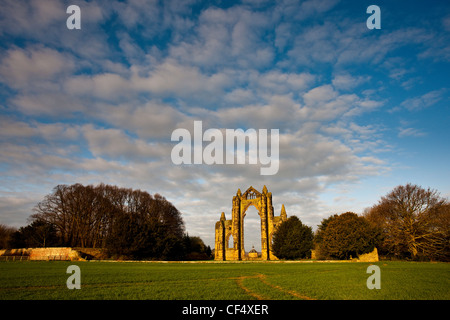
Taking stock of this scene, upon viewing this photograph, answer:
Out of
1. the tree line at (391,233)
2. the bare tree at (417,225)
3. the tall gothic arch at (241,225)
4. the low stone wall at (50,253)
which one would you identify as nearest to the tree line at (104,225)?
the low stone wall at (50,253)

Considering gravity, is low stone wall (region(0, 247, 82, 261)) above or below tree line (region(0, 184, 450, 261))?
below

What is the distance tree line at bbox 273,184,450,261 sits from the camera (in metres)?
33.6

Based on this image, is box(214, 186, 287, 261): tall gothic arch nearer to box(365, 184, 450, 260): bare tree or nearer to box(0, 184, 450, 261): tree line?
box(0, 184, 450, 261): tree line

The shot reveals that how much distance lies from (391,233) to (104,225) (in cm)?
5179

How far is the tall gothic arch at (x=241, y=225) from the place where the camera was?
53562 mm

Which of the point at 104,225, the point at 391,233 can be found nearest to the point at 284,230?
the point at 391,233

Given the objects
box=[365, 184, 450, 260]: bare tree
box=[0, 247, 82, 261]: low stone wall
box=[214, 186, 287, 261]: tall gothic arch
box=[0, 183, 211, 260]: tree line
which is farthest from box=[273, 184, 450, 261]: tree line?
box=[0, 247, 82, 261]: low stone wall

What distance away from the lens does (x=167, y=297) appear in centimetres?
705

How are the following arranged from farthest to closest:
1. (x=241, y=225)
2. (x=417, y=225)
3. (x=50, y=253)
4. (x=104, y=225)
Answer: (x=241, y=225) < (x=104, y=225) < (x=50, y=253) < (x=417, y=225)

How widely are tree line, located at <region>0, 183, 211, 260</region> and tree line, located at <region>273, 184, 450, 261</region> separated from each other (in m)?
19.6

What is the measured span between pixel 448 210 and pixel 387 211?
28.3 ft

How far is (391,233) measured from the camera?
3862 centimetres

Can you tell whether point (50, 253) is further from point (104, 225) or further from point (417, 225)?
point (417, 225)

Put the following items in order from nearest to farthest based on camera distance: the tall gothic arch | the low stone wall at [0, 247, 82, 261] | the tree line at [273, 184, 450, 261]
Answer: the tree line at [273, 184, 450, 261], the low stone wall at [0, 247, 82, 261], the tall gothic arch
